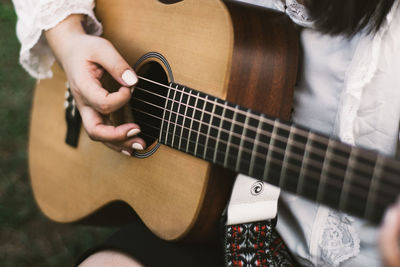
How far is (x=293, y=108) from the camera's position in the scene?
842 millimetres

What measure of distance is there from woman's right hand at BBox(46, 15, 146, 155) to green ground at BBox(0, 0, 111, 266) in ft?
2.63

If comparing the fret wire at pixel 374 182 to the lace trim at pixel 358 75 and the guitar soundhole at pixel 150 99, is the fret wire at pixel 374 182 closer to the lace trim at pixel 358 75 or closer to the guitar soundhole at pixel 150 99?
the lace trim at pixel 358 75

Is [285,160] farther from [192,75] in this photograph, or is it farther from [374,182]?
[192,75]

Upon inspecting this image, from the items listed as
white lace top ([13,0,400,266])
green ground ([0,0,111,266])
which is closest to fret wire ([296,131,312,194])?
white lace top ([13,0,400,266])

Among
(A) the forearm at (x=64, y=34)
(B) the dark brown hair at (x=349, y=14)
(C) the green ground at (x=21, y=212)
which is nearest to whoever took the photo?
(B) the dark brown hair at (x=349, y=14)

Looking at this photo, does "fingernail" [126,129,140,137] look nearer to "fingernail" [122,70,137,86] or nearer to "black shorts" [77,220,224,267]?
"fingernail" [122,70,137,86]

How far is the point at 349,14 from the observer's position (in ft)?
2.30

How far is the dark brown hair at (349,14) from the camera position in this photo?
690mm

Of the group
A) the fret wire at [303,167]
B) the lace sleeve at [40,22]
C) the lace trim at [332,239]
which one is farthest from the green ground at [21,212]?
the fret wire at [303,167]

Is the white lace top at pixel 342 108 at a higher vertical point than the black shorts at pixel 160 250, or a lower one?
higher

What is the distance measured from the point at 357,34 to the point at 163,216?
1.74ft

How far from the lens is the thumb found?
2.82 ft

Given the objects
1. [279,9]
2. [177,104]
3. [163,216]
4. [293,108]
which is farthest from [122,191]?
[279,9]

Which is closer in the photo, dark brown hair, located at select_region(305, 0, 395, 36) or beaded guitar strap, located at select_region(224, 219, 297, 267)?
dark brown hair, located at select_region(305, 0, 395, 36)
